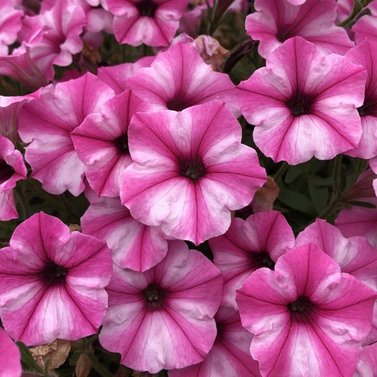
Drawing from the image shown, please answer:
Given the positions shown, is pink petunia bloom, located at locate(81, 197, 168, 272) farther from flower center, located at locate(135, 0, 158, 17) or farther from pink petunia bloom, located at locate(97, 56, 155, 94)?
flower center, located at locate(135, 0, 158, 17)

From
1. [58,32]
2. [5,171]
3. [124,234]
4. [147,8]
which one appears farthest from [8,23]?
[124,234]

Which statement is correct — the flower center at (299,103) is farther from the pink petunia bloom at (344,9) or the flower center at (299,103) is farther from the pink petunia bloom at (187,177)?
the pink petunia bloom at (344,9)

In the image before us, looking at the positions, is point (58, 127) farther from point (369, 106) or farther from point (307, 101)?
point (369, 106)

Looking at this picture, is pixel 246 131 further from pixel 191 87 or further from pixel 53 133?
pixel 53 133

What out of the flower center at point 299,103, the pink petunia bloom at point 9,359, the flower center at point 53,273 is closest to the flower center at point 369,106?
the flower center at point 299,103

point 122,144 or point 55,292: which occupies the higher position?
point 122,144

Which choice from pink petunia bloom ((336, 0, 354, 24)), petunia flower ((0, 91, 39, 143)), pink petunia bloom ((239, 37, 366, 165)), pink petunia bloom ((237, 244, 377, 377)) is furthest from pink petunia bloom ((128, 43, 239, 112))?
pink petunia bloom ((336, 0, 354, 24))
